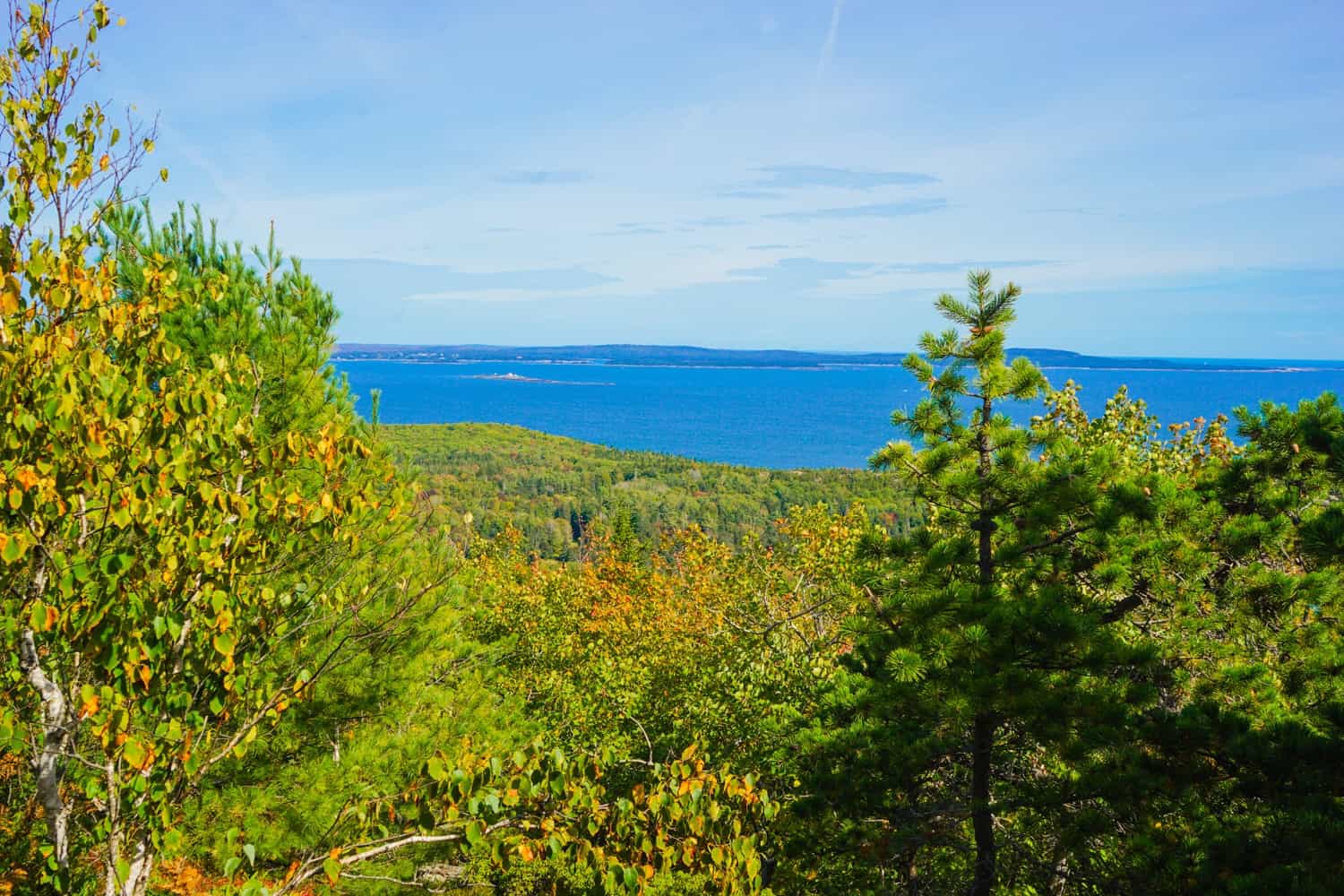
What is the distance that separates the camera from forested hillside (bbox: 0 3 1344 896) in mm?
3594

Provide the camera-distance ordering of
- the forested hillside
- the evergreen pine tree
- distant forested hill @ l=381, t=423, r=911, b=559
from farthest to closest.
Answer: distant forested hill @ l=381, t=423, r=911, b=559
the evergreen pine tree
the forested hillside

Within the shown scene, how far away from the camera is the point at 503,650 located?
56.6ft

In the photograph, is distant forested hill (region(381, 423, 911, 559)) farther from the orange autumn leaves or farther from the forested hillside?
the forested hillside

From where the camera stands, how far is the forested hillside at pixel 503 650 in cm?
359

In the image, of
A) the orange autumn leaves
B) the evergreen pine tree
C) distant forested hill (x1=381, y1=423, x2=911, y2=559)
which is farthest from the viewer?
distant forested hill (x1=381, y1=423, x2=911, y2=559)

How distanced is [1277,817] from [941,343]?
485 cm

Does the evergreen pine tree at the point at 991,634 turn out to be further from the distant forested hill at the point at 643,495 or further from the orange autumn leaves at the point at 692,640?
the distant forested hill at the point at 643,495

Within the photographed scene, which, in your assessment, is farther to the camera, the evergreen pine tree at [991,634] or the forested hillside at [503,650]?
the evergreen pine tree at [991,634]

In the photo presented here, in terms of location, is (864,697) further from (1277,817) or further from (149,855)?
(149,855)

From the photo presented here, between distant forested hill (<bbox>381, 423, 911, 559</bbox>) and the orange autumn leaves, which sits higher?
the orange autumn leaves

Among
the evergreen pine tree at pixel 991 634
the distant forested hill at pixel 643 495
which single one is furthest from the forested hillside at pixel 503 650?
the distant forested hill at pixel 643 495

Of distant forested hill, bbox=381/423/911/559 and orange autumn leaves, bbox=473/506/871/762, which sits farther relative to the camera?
distant forested hill, bbox=381/423/911/559

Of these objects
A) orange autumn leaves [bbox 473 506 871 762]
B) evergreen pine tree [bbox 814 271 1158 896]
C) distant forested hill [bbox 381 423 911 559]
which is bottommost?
distant forested hill [bbox 381 423 911 559]

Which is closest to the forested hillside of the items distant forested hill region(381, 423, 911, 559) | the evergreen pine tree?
the evergreen pine tree
